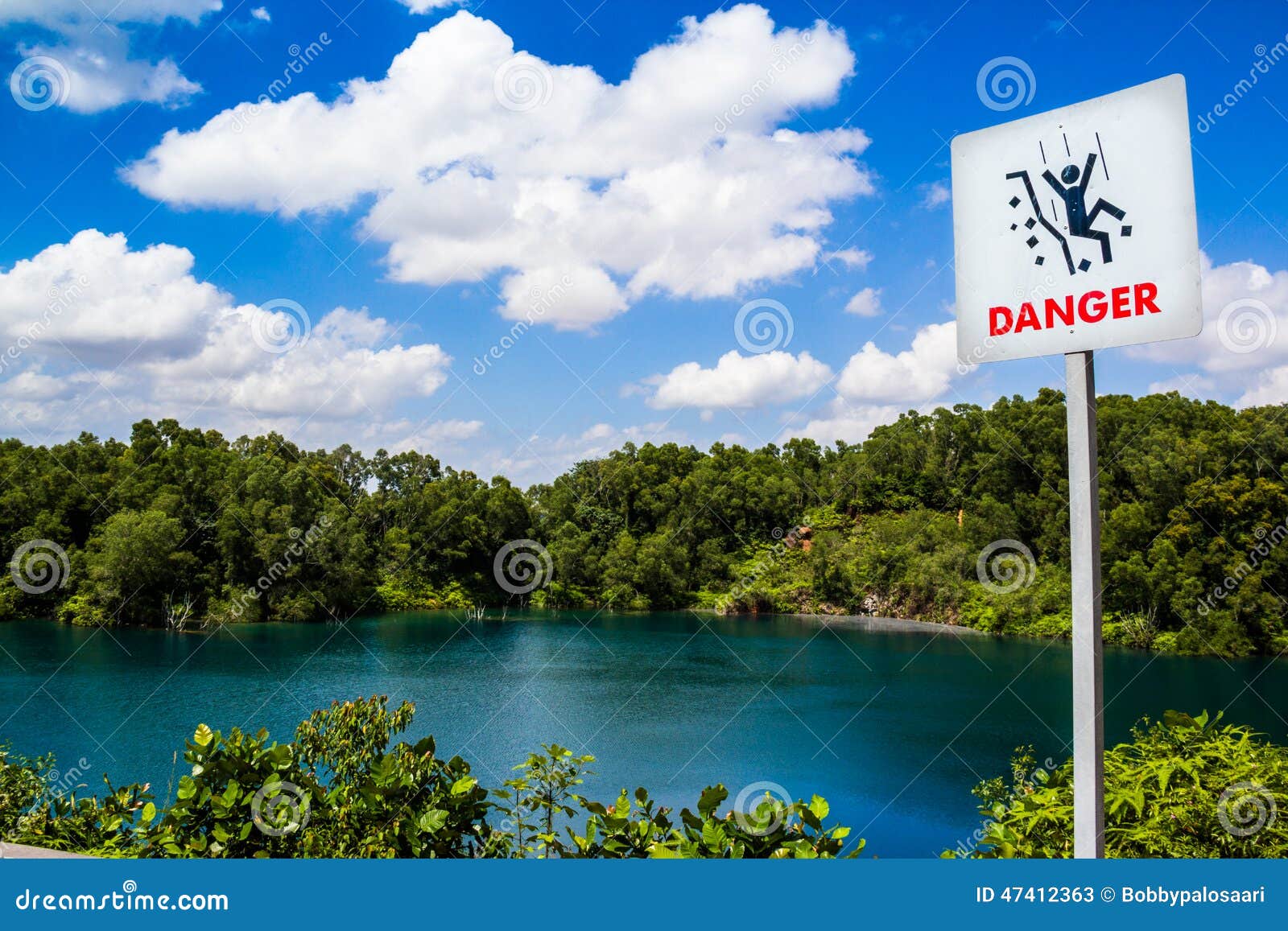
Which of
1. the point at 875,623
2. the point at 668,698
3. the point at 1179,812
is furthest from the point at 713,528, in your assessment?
the point at 1179,812

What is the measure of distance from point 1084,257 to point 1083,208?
0.15 m

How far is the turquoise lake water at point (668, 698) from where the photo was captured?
1279 cm

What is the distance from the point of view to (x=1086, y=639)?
2.29 m

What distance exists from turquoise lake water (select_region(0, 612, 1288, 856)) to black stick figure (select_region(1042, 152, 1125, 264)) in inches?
351

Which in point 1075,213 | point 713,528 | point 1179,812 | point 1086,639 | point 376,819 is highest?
point 713,528

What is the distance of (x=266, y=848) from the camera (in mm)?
2773

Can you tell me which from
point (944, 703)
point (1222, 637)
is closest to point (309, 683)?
point (944, 703)

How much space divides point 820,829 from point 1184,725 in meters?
1.84

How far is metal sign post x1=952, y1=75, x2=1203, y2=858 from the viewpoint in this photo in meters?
2.27

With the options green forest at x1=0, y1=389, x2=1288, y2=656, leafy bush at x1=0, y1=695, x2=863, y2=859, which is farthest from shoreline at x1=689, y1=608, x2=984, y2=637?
leafy bush at x1=0, y1=695, x2=863, y2=859

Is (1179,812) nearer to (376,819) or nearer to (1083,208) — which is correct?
(1083,208)

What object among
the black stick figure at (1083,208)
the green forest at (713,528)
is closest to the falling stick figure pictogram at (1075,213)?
the black stick figure at (1083,208)

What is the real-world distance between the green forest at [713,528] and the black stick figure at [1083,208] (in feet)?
73.9

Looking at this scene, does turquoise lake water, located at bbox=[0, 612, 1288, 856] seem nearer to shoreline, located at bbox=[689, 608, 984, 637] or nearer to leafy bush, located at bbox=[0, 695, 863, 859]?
shoreline, located at bbox=[689, 608, 984, 637]
